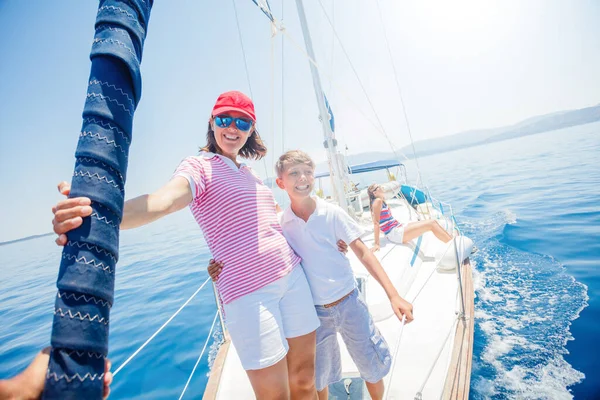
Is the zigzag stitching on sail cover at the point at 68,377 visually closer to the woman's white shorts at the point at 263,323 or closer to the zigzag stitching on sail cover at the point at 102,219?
the zigzag stitching on sail cover at the point at 102,219

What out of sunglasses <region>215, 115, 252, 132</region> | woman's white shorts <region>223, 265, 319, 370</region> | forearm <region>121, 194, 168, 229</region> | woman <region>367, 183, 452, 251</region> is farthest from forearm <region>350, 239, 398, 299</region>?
woman <region>367, 183, 452, 251</region>

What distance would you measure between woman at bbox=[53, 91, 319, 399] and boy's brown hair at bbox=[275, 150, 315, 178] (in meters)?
0.37

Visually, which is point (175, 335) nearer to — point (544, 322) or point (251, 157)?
point (251, 157)

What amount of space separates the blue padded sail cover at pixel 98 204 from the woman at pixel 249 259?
1.33 ft

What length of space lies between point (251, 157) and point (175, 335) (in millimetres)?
4911

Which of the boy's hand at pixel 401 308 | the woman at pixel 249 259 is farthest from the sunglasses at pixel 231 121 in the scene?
the boy's hand at pixel 401 308

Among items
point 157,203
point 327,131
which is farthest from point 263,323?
point 327,131

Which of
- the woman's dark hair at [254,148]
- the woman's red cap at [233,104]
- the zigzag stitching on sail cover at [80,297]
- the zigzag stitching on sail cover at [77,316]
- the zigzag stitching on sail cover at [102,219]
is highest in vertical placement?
the woman's red cap at [233,104]

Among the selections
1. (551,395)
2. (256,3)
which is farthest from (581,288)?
(256,3)

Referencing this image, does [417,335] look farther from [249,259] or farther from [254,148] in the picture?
[254,148]

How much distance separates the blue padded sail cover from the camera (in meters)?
0.52

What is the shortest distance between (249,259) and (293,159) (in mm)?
834

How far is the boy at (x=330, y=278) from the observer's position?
1769 mm

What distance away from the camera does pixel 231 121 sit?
4.89 ft
